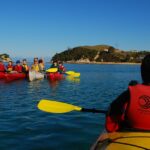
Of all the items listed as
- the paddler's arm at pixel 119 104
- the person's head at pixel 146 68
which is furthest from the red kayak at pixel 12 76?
the person's head at pixel 146 68

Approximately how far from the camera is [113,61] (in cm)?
15662

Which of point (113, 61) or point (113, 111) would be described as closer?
point (113, 111)

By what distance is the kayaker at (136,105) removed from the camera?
4.76 meters

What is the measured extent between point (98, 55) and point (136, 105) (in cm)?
16144

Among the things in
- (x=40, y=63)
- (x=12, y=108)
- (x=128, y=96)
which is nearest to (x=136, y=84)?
(x=128, y=96)

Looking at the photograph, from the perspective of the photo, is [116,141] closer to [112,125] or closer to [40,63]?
[112,125]

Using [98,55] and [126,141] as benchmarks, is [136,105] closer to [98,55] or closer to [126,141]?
[126,141]

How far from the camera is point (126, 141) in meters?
4.97

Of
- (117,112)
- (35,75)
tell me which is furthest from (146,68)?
(35,75)

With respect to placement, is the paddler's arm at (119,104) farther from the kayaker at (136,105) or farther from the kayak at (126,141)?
the kayak at (126,141)

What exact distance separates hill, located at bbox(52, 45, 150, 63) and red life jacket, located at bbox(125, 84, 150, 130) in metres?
152

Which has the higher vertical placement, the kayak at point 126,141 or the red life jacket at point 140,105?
the red life jacket at point 140,105

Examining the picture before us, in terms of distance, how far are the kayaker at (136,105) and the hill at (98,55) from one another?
5971 inches

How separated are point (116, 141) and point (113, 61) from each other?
15264 cm
